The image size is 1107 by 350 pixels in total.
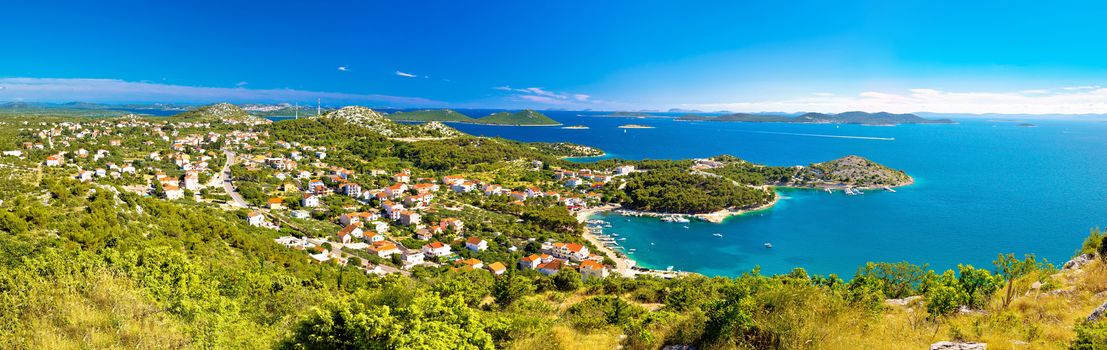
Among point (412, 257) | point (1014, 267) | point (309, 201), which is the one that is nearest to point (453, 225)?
point (412, 257)

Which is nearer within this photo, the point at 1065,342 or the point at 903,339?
the point at 1065,342

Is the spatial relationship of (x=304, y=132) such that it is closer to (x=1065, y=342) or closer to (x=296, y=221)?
(x=296, y=221)

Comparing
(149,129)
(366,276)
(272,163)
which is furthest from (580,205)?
(149,129)

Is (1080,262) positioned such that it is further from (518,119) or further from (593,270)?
(518,119)

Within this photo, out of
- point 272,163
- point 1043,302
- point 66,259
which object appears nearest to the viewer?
point 1043,302

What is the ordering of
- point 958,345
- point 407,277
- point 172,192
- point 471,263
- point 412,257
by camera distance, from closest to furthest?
point 958,345 → point 407,277 → point 471,263 → point 412,257 → point 172,192

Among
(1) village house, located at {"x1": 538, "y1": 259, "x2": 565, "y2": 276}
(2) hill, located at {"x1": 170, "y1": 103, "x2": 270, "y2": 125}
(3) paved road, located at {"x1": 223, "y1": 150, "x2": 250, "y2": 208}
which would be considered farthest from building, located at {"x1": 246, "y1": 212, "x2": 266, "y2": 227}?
(2) hill, located at {"x1": 170, "y1": 103, "x2": 270, "y2": 125}

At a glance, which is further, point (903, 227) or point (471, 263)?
A: point (903, 227)
